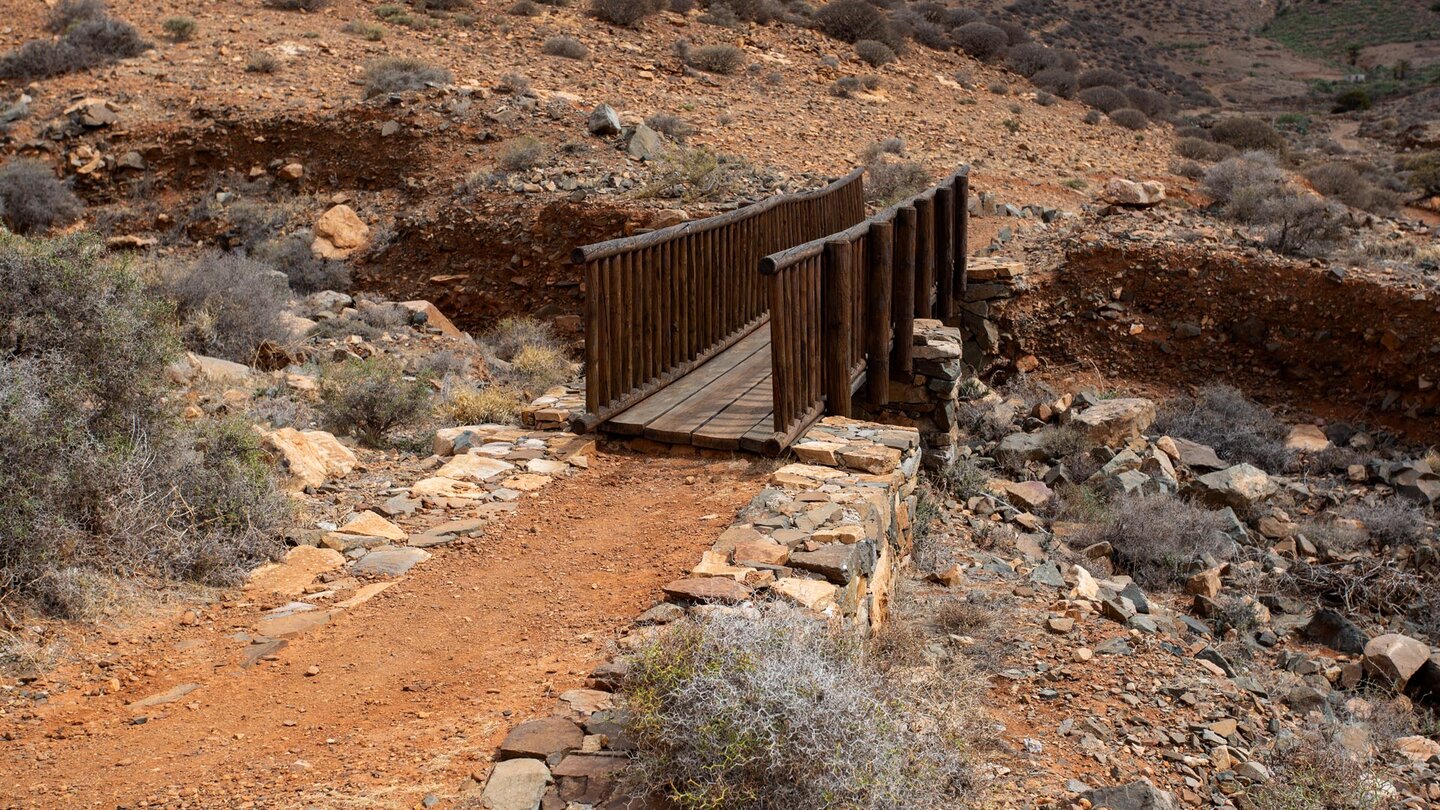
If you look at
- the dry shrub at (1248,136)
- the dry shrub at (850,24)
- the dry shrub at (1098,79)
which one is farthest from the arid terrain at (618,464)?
the dry shrub at (1098,79)

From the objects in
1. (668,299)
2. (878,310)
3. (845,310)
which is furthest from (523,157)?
(845,310)

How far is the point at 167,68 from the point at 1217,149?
18876 mm

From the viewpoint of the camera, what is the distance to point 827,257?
21.5ft

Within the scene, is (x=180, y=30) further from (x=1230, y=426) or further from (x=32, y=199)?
(x=1230, y=426)

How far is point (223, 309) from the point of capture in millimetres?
9625

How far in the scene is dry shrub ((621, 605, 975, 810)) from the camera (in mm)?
2994

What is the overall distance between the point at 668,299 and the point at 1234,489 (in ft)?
17.0

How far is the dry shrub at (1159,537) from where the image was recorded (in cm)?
754

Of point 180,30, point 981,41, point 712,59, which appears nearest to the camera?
point 180,30

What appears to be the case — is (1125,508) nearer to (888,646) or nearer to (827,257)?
(827,257)

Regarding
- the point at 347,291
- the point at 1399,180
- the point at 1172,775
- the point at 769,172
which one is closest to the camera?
the point at 1172,775

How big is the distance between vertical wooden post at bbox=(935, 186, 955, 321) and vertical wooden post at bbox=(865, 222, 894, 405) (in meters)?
2.93

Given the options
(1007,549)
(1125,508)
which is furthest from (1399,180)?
(1007,549)

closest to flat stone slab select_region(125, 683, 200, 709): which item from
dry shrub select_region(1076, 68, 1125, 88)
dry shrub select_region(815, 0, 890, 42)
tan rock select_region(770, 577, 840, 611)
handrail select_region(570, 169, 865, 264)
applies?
tan rock select_region(770, 577, 840, 611)
